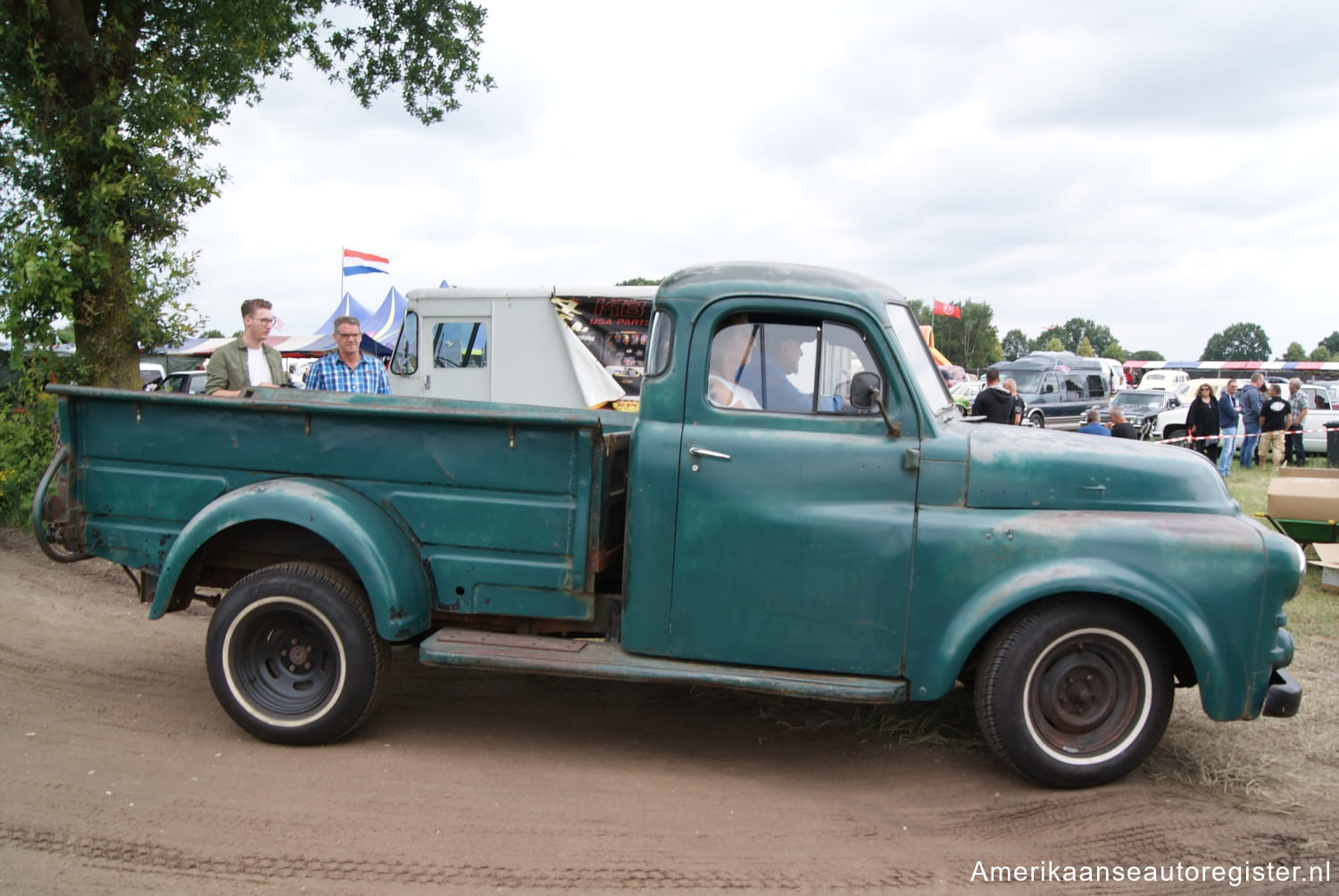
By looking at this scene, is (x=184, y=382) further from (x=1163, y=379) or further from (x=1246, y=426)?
(x=1163, y=379)

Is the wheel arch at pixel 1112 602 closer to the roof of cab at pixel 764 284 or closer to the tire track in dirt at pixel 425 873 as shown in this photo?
the tire track in dirt at pixel 425 873

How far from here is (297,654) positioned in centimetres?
429

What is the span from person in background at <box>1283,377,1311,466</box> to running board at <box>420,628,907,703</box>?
17045 mm

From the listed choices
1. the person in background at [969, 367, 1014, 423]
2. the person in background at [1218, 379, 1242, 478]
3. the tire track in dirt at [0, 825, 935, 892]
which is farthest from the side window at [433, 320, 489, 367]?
the person in background at [1218, 379, 1242, 478]

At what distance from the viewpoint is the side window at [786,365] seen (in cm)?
400

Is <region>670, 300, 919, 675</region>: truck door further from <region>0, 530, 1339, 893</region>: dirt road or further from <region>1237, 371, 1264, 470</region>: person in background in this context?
<region>1237, 371, 1264, 470</region>: person in background

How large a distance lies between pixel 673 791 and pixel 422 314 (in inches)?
423

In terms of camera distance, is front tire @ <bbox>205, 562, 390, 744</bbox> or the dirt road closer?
the dirt road

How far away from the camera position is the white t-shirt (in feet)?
19.6

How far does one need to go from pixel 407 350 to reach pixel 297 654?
9860mm

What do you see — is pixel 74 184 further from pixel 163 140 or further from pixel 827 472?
pixel 827 472

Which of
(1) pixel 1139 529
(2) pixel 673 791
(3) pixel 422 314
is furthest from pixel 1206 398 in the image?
(2) pixel 673 791

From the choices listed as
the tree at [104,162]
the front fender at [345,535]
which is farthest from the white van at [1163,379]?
the front fender at [345,535]

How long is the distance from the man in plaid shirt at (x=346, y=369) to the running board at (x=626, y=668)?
Result: 2416mm
